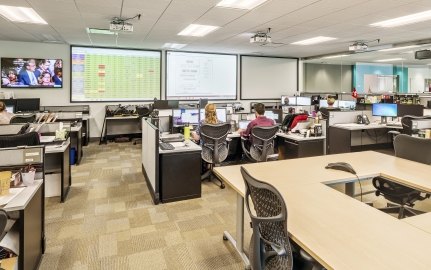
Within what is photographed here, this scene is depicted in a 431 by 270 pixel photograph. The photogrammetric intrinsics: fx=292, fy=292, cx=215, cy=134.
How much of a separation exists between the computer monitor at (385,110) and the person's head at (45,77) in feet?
25.7

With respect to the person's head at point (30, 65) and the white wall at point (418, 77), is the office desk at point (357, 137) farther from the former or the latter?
the person's head at point (30, 65)

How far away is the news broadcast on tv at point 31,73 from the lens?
7.07 metres

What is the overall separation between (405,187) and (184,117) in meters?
3.31

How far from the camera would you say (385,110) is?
20.7ft

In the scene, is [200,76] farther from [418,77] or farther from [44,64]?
[418,77]

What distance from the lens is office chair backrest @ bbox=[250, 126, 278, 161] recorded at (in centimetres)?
434

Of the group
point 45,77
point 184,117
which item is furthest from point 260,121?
point 45,77

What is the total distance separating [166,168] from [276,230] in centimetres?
237

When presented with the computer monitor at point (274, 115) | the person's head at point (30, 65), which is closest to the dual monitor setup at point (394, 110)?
the computer monitor at point (274, 115)

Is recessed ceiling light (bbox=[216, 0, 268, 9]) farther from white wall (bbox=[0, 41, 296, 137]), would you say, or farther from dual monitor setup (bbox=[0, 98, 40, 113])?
dual monitor setup (bbox=[0, 98, 40, 113])

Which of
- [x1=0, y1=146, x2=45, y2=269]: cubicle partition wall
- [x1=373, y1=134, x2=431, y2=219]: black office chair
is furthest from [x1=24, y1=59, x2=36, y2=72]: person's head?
[x1=373, y1=134, x2=431, y2=219]: black office chair

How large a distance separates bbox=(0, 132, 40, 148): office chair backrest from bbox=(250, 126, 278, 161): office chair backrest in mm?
2804

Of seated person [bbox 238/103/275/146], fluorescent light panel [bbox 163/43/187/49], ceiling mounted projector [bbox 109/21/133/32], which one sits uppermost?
fluorescent light panel [bbox 163/43/187/49]

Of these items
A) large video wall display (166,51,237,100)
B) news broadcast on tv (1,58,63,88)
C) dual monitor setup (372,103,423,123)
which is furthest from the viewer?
large video wall display (166,51,237,100)
